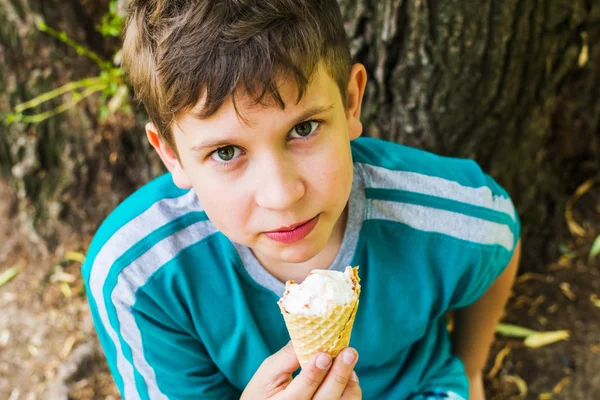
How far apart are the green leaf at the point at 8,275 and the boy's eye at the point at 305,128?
2.46 m

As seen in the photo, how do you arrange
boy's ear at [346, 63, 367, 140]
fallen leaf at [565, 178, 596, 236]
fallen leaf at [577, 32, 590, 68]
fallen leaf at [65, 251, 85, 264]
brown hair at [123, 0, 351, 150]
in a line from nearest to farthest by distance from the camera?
1. brown hair at [123, 0, 351, 150]
2. boy's ear at [346, 63, 367, 140]
3. fallen leaf at [577, 32, 590, 68]
4. fallen leaf at [565, 178, 596, 236]
5. fallen leaf at [65, 251, 85, 264]

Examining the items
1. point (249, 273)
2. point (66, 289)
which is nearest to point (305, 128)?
point (249, 273)

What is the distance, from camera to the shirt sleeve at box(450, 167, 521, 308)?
2.10 metres

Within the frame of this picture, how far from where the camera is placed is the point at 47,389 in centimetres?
303

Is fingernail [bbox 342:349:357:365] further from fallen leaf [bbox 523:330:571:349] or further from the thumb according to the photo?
fallen leaf [bbox 523:330:571:349]

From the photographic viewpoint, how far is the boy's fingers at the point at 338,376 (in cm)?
170

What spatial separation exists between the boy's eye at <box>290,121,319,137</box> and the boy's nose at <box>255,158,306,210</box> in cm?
10

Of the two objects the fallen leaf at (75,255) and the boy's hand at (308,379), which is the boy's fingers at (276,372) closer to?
the boy's hand at (308,379)

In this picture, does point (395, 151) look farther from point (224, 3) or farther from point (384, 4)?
point (224, 3)

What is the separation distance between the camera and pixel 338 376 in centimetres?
172

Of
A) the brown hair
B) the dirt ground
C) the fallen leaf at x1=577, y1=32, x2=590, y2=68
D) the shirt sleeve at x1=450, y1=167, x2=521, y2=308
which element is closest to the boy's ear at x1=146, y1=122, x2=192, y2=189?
the brown hair

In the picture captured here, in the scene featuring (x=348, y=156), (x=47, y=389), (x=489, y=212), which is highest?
(x=348, y=156)

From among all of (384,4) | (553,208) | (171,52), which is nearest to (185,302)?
(171,52)

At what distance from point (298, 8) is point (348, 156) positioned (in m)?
0.41
